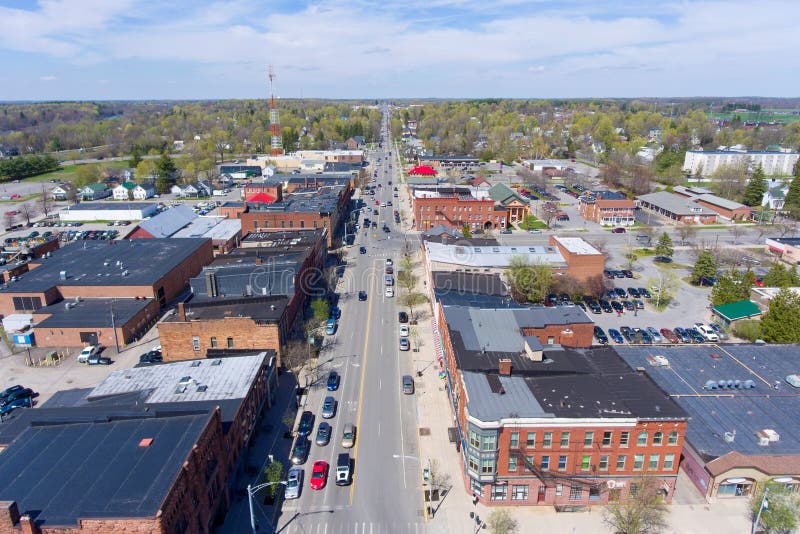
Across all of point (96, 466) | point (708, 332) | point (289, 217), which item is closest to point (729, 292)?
point (708, 332)

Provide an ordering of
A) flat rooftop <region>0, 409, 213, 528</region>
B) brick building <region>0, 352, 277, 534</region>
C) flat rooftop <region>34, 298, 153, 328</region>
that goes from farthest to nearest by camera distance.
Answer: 1. flat rooftop <region>34, 298, 153, 328</region>
2. flat rooftop <region>0, 409, 213, 528</region>
3. brick building <region>0, 352, 277, 534</region>

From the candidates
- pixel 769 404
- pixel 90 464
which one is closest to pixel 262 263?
pixel 90 464

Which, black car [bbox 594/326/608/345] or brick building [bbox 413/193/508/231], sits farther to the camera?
brick building [bbox 413/193/508/231]

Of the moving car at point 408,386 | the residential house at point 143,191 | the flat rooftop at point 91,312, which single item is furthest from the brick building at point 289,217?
the residential house at point 143,191

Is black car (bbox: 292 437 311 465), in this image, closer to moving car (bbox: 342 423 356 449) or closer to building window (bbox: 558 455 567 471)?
moving car (bbox: 342 423 356 449)

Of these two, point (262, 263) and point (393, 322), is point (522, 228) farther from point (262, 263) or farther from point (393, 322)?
point (262, 263)

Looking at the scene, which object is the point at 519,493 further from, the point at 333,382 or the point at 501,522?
the point at 333,382

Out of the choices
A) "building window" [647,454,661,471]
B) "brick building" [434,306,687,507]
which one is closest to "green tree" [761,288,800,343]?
"brick building" [434,306,687,507]

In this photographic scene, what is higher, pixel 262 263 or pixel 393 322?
pixel 262 263
